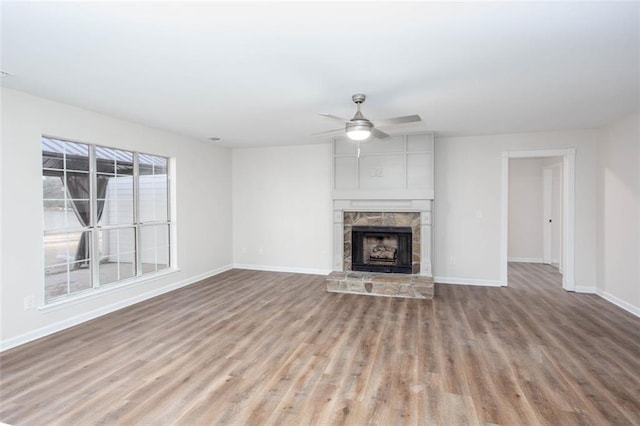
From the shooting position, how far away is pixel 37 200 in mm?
3523

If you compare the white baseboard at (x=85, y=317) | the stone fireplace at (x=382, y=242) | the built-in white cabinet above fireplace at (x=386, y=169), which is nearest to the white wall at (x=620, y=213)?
the built-in white cabinet above fireplace at (x=386, y=169)

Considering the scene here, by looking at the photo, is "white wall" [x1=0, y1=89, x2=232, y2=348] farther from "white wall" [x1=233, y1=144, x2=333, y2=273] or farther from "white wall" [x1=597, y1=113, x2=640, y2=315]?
"white wall" [x1=597, y1=113, x2=640, y2=315]

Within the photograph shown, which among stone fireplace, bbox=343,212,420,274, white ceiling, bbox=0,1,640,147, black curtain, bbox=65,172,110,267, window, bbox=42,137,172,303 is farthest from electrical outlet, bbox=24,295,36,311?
stone fireplace, bbox=343,212,420,274

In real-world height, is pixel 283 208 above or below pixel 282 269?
above

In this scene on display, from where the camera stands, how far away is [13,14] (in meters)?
1.96

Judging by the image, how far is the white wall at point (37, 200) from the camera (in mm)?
3262

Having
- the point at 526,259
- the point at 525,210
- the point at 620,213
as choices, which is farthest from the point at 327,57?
the point at 526,259

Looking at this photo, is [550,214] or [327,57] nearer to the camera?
[327,57]

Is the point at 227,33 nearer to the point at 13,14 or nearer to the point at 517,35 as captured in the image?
the point at 13,14

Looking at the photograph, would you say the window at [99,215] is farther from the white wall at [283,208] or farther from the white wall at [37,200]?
the white wall at [283,208]

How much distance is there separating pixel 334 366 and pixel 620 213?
454 cm

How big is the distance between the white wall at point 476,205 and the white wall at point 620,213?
267 millimetres

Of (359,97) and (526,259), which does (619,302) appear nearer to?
(526,259)

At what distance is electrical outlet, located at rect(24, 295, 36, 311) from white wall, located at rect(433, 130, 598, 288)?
5645mm
